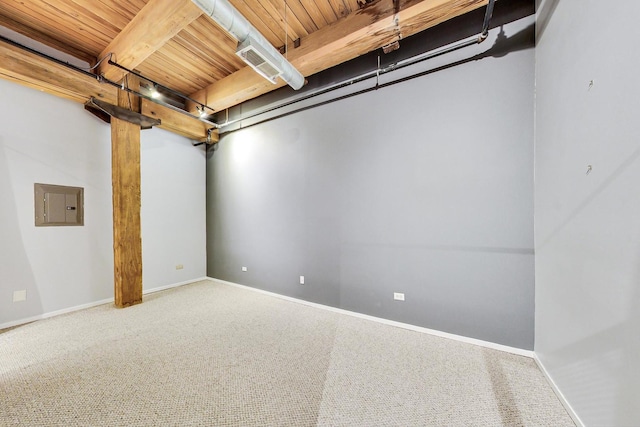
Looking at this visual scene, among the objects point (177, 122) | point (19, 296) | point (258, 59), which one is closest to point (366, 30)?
point (258, 59)

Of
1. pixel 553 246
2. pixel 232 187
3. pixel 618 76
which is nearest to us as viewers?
pixel 618 76

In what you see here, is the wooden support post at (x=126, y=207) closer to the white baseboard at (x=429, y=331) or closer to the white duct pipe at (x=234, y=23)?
the white baseboard at (x=429, y=331)

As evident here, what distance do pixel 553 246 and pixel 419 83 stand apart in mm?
2054

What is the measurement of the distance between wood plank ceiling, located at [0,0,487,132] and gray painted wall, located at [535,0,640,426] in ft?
3.62

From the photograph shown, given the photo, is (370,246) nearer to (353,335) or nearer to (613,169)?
(353,335)

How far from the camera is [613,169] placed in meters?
1.14

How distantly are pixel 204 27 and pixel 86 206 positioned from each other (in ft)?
9.92

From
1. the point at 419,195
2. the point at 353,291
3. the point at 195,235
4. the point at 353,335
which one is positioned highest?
the point at 419,195

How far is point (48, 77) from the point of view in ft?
8.71

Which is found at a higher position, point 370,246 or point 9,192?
point 9,192

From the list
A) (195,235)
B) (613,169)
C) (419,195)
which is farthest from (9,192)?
(613,169)

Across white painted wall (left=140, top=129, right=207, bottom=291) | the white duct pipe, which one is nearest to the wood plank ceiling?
the white duct pipe

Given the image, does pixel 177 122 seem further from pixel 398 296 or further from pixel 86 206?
pixel 398 296

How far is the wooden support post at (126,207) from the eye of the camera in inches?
126
